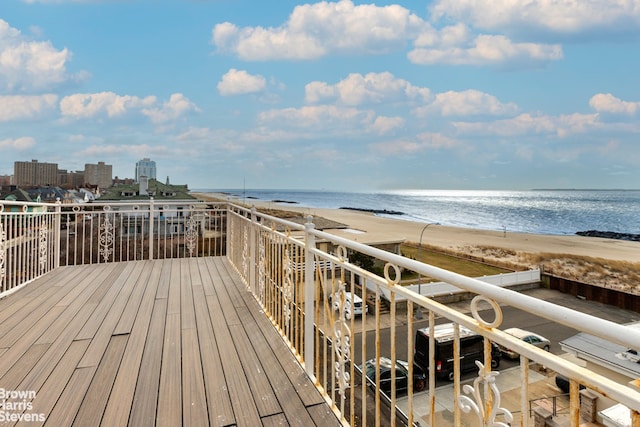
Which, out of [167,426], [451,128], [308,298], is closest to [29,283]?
[167,426]

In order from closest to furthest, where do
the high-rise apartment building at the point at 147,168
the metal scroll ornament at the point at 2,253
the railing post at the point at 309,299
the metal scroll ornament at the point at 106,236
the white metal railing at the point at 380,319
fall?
the white metal railing at the point at 380,319, the railing post at the point at 309,299, the metal scroll ornament at the point at 2,253, the metal scroll ornament at the point at 106,236, the high-rise apartment building at the point at 147,168

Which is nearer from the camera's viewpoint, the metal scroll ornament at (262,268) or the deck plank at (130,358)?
the deck plank at (130,358)

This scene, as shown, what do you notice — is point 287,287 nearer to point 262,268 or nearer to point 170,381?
point 262,268

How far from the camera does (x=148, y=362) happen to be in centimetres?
234

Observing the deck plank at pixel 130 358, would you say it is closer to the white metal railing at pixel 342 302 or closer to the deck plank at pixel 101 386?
the deck plank at pixel 101 386

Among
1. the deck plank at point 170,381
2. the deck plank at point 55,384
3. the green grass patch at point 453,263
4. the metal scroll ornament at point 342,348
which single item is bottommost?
the green grass patch at point 453,263

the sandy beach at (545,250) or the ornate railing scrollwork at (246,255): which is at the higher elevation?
the ornate railing scrollwork at (246,255)

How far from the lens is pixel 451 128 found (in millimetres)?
78750

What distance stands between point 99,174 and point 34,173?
12.0 meters

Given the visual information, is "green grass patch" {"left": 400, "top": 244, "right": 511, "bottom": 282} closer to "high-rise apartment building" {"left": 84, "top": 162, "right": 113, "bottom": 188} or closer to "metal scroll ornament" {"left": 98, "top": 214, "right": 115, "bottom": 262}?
"metal scroll ornament" {"left": 98, "top": 214, "right": 115, "bottom": 262}

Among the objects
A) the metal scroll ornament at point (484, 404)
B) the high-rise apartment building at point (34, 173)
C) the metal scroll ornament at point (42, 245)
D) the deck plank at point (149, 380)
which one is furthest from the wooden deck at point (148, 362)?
the high-rise apartment building at point (34, 173)

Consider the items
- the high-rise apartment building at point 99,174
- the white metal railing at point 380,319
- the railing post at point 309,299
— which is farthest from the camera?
the high-rise apartment building at point 99,174

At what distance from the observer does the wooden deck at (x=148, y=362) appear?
179 centimetres

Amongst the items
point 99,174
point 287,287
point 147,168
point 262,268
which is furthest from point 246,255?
point 99,174
